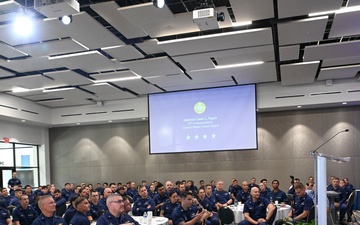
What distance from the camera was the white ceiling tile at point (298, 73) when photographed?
9.62 metres

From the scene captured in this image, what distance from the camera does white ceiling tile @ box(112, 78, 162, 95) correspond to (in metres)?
11.1

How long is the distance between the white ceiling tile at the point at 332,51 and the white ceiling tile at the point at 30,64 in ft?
21.4

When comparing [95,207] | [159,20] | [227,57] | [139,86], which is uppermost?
[159,20]

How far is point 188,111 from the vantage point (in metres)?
12.5

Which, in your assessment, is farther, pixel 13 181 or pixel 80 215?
pixel 13 181

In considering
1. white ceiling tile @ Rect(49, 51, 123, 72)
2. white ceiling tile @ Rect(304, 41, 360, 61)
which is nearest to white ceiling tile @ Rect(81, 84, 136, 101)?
white ceiling tile @ Rect(49, 51, 123, 72)

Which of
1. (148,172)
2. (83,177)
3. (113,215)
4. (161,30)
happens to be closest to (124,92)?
(148,172)

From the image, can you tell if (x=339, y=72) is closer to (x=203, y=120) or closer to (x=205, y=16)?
(x=203, y=120)

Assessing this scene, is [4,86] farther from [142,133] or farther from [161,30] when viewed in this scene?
[161,30]

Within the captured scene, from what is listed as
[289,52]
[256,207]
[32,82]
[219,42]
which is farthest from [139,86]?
[256,207]

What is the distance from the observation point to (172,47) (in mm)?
7770

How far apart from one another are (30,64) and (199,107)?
19.4 feet

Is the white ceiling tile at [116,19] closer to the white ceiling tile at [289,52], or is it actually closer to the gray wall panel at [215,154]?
the white ceiling tile at [289,52]

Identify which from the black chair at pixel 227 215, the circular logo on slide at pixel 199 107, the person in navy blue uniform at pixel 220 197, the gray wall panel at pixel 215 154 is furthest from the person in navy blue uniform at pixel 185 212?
the gray wall panel at pixel 215 154
